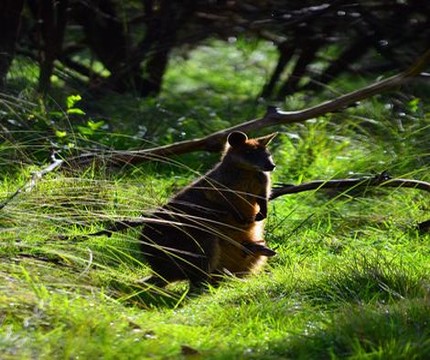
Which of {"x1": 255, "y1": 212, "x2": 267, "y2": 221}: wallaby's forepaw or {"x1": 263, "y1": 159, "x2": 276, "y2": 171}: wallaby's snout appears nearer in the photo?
{"x1": 255, "y1": 212, "x2": 267, "y2": 221}: wallaby's forepaw

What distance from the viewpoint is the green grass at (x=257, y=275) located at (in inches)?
175

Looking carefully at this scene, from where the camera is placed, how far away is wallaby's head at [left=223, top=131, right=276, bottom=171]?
670 cm

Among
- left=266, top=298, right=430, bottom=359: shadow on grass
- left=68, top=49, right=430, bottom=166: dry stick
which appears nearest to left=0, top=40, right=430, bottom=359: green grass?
left=266, top=298, right=430, bottom=359: shadow on grass

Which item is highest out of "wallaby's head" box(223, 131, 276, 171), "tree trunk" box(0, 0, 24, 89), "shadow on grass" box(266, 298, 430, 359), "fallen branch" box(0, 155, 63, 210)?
"shadow on grass" box(266, 298, 430, 359)

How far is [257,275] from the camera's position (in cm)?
611

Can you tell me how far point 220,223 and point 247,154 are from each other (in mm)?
773

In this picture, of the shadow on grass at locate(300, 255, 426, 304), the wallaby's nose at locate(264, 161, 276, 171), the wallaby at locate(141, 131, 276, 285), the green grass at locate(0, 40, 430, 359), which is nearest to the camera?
the green grass at locate(0, 40, 430, 359)

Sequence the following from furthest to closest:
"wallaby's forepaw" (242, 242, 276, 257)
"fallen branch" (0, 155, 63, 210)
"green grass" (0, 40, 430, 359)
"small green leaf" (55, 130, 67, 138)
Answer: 1. "small green leaf" (55, 130, 67, 138)
2. "wallaby's forepaw" (242, 242, 276, 257)
3. "fallen branch" (0, 155, 63, 210)
4. "green grass" (0, 40, 430, 359)

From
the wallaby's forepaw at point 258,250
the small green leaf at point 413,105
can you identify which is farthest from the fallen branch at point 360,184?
the small green leaf at point 413,105

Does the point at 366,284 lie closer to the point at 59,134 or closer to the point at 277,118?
the point at 277,118

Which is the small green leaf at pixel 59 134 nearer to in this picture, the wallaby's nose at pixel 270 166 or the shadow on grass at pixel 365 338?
the wallaby's nose at pixel 270 166

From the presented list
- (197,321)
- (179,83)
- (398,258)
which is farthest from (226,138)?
(179,83)

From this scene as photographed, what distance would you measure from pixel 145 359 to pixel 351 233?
9.49ft

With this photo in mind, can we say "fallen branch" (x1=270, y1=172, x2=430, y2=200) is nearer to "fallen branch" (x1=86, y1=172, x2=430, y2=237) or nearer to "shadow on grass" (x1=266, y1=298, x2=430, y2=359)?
"fallen branch" (x1=86, y1=172, x2=430, y2=237)
